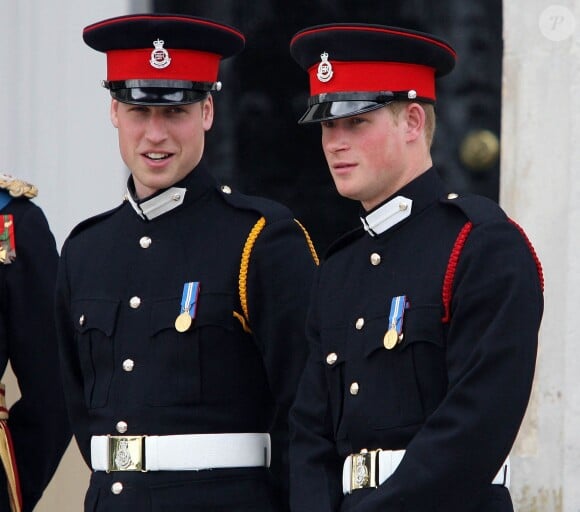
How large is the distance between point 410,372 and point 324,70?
89cm

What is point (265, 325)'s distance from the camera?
4.92 metres

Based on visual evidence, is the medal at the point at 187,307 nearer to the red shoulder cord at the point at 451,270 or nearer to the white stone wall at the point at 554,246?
the red shoulder cord at the point at 451,270

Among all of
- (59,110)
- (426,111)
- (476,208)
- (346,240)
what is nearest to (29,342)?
(346,240)

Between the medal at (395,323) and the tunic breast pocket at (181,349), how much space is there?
0.71 meters

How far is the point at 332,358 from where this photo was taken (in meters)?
4.54

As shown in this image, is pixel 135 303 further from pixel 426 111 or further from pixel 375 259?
pixel 426 111

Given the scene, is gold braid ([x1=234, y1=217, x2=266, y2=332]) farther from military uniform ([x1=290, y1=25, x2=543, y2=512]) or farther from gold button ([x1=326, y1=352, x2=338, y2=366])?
gold button ([x1=326, y1=352, x2=338, y2=366])

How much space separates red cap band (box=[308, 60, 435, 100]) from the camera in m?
4.56

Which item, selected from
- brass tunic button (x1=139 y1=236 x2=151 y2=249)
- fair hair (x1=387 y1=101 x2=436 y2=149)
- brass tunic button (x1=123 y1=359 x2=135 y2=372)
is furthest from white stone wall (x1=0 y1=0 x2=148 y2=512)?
fair hair (x1=387 y1=101 x2=436 y2=149)

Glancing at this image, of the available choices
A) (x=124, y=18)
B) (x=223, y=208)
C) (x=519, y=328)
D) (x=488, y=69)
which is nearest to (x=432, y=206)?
(x=519, y=328)

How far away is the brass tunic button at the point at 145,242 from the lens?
513 centimetres

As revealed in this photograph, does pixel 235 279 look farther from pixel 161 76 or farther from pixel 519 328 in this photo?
pixel 519 328

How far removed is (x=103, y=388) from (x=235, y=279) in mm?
500

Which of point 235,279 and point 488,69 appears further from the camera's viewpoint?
point 488,69
